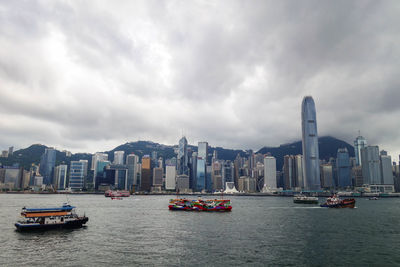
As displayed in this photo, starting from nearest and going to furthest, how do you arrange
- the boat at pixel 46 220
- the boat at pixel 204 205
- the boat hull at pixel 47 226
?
the boat hull at pixel 47 226
the boat at pixel 46 220
the boat at pixel 204 205

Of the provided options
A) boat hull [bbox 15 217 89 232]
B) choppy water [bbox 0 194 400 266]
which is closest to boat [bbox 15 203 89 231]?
boat hull [bbox 15 217 89 232]

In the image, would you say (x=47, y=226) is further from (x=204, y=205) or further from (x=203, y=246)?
(x=204, y=205)

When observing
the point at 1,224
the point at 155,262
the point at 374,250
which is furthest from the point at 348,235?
the point at 1,224

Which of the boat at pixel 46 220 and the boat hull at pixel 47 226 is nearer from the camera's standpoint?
the boat hull at pixel 47 226

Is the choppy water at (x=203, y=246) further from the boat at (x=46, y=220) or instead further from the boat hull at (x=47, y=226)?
the boat at (x=46, y=220)

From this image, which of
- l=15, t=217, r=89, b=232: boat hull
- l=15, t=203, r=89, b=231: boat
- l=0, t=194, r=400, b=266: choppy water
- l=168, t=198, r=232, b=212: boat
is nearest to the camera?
l=0, t=194, r=400, b=266: choppy water

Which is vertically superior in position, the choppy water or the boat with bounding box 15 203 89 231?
the boat with bounding box 15 203 89 231

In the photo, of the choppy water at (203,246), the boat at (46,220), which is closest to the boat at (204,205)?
the choppy water at (203,246)

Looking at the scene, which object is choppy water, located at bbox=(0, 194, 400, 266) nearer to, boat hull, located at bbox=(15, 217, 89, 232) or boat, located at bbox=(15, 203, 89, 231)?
boat hull, located at bbox=(15, 217, 89, 232)

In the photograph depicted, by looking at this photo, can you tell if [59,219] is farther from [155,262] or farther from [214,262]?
[214,262]

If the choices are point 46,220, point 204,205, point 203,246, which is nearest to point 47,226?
point 46,220
